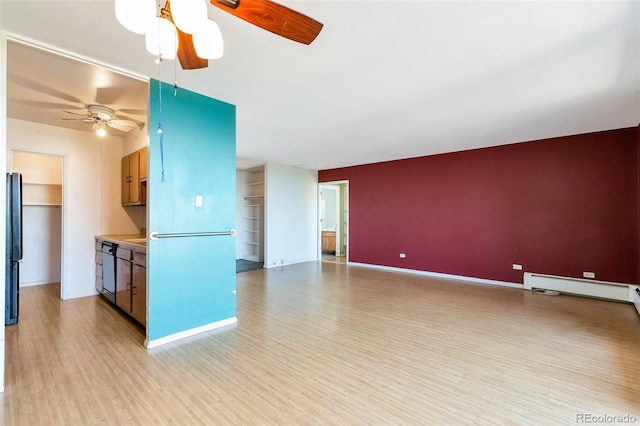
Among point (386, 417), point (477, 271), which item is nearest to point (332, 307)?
point (386, 417)

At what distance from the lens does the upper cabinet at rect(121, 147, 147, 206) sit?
384cm

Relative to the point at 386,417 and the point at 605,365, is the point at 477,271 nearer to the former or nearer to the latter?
the point at 605,365

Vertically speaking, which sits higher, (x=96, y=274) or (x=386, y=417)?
(x=96, y=274)

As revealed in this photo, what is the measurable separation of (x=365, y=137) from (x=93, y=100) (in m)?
3.59

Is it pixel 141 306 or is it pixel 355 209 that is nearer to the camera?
pixel 141 306

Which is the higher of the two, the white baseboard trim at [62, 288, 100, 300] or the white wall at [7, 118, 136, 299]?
the white wall at [7, 118, 136, 299]

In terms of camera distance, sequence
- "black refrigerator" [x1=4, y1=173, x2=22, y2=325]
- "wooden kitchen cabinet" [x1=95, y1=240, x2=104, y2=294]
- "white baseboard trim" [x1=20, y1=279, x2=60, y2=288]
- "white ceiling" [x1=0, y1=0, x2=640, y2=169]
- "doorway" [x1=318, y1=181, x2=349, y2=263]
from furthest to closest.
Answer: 1. "doorway" [x1=318, y1=181, x2=349, y2=263]
2. "white baseboard trim" [x1=20, y1=279, x2=60, y2=288]
3. "wooden kitchen cabinet" [x1=95, y1=240, x2=104, y2=294]
4. "black refrigerator" [x1=4, y1=173, x2=22, y2=325]
5. "white ceiling" [x1=0, y1=0, x2=640, y2=169]

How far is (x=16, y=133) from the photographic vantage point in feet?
12.4

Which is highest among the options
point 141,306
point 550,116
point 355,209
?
point 550,116

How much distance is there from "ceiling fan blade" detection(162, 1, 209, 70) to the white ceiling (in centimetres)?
25

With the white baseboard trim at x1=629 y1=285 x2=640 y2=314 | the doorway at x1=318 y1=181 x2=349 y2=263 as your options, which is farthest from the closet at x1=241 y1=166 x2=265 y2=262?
the white baseboard trim at x1=629 y1=285 x2=640 y2=314

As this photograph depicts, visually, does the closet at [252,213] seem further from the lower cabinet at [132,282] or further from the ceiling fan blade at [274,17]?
the ceiling fan blade at [274,17]

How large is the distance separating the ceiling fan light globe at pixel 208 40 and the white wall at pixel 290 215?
17.3ft

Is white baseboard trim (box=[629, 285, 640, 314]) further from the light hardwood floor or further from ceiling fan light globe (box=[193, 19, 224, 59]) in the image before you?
ceiling fan light globe (box=[193, 19, 224, 59])
